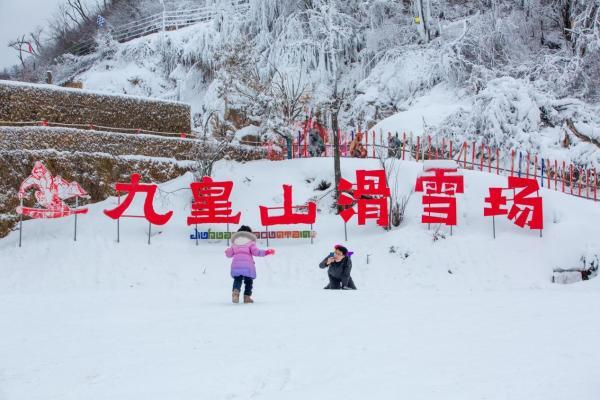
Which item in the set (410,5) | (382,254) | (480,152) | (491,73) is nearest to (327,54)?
(410,5)

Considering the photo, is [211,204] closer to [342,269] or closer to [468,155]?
[342,269]

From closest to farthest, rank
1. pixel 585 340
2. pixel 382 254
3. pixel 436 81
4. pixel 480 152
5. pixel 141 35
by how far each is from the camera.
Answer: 1. pixel 585 340
2. pixel 382 254
3. pixel 480 152
4. pixel 436 81
5. pixel 141 35

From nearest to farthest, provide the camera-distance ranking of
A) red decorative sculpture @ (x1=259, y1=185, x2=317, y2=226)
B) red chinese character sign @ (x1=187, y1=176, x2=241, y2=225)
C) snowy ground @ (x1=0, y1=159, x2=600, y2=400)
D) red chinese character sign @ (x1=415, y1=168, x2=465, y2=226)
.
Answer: snowy ground @ (x1=0, y1=159, x2=600, y2=400) → red chinese character sign @ (x1=415, y1=168, x2=465, y2=226) → red decorative sculpture @ (x1=259, y1=185, x2=317, y2=226) → red chinese character sign @ (x1=187, y1=176, x2=241, y2=225)

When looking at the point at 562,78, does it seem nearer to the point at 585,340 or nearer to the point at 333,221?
the point at 333,221

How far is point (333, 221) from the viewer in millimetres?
17422

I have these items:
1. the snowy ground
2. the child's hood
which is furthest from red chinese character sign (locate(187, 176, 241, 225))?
the child's hood

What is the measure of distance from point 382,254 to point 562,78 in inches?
375

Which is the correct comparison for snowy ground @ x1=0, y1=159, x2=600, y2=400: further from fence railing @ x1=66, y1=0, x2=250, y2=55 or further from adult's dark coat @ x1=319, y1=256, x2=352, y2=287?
fence railing @ x1=66, y1=0, x2=250, y2=55

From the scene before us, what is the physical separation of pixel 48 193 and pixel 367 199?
851 centimetres

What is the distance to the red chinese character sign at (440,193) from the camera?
15.6 meters

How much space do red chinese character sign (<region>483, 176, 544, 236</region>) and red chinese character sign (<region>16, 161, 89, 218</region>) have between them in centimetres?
1039

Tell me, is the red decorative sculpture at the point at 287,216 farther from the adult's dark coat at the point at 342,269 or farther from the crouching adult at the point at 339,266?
the adult's dark coat at the point at 342,269

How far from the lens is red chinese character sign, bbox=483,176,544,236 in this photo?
14.8 m

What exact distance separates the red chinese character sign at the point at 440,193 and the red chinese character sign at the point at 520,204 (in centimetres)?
85
